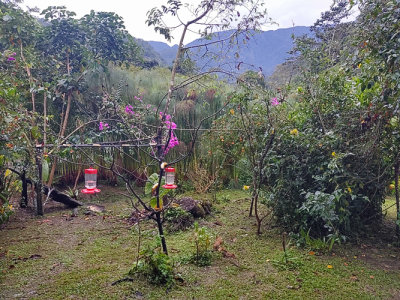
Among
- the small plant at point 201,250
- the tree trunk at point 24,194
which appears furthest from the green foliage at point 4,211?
the small plant at point 201,250

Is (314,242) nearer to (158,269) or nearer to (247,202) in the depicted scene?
(158,269)

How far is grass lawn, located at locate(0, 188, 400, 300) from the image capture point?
6.46ft

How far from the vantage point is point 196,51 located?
302 centimetres

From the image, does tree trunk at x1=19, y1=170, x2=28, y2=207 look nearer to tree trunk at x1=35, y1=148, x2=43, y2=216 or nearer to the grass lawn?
tree trunk at x1=35, y1=148, x2=43, y2=216

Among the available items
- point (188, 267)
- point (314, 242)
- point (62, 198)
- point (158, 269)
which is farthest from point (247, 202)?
point (158, 269)

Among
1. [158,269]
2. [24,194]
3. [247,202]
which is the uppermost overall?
[158,269]

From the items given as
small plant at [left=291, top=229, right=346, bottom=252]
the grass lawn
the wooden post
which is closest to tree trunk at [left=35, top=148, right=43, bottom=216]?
the wooden post

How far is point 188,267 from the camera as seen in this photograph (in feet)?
7.55

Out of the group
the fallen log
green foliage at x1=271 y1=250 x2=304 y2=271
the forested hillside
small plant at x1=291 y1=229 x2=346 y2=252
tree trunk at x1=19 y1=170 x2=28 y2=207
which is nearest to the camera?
the forested hillside

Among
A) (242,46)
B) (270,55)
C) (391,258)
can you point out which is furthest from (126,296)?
(270,55)

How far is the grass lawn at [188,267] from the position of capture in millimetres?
1970

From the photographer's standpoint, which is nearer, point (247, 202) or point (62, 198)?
point (62, 198)

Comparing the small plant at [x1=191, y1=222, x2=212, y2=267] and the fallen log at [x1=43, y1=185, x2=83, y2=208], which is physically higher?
the small plant at [x1=191, y1=222, x2=212, y2=267]

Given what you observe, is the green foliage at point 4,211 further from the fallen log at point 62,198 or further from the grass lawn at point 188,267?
the fallen log at point 62,198
